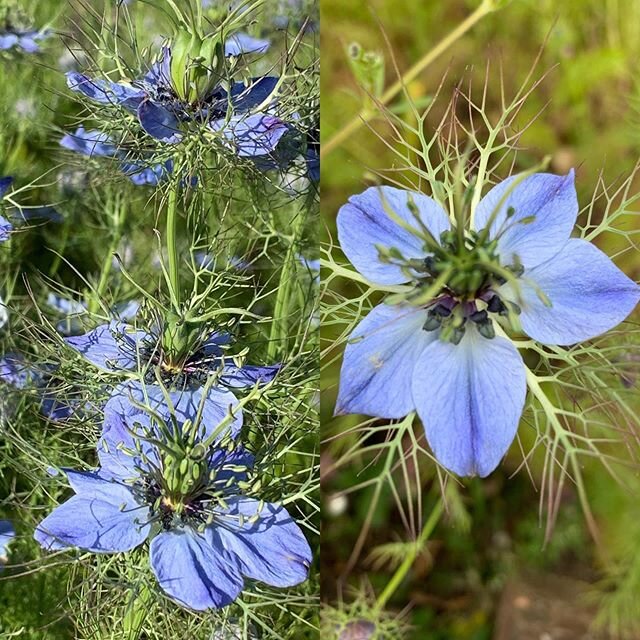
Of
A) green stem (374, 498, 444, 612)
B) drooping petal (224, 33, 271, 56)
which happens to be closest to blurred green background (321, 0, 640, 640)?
green stem (374, 498, 444, 612)

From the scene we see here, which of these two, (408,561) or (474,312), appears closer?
(474,312)

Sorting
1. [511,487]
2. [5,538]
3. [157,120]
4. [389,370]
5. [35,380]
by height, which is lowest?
[511,487]

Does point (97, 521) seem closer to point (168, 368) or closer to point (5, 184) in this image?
point (168, 368)

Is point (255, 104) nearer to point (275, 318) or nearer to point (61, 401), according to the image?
point (275, 318)

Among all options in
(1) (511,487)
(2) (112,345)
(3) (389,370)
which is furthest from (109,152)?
(1) (511,487)

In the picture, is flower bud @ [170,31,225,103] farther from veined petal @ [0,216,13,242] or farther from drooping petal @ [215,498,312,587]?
drooping petal @ [215,498,312,587]

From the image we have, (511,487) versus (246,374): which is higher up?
(246,374)

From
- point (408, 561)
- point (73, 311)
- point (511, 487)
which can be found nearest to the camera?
point (73, 311)
